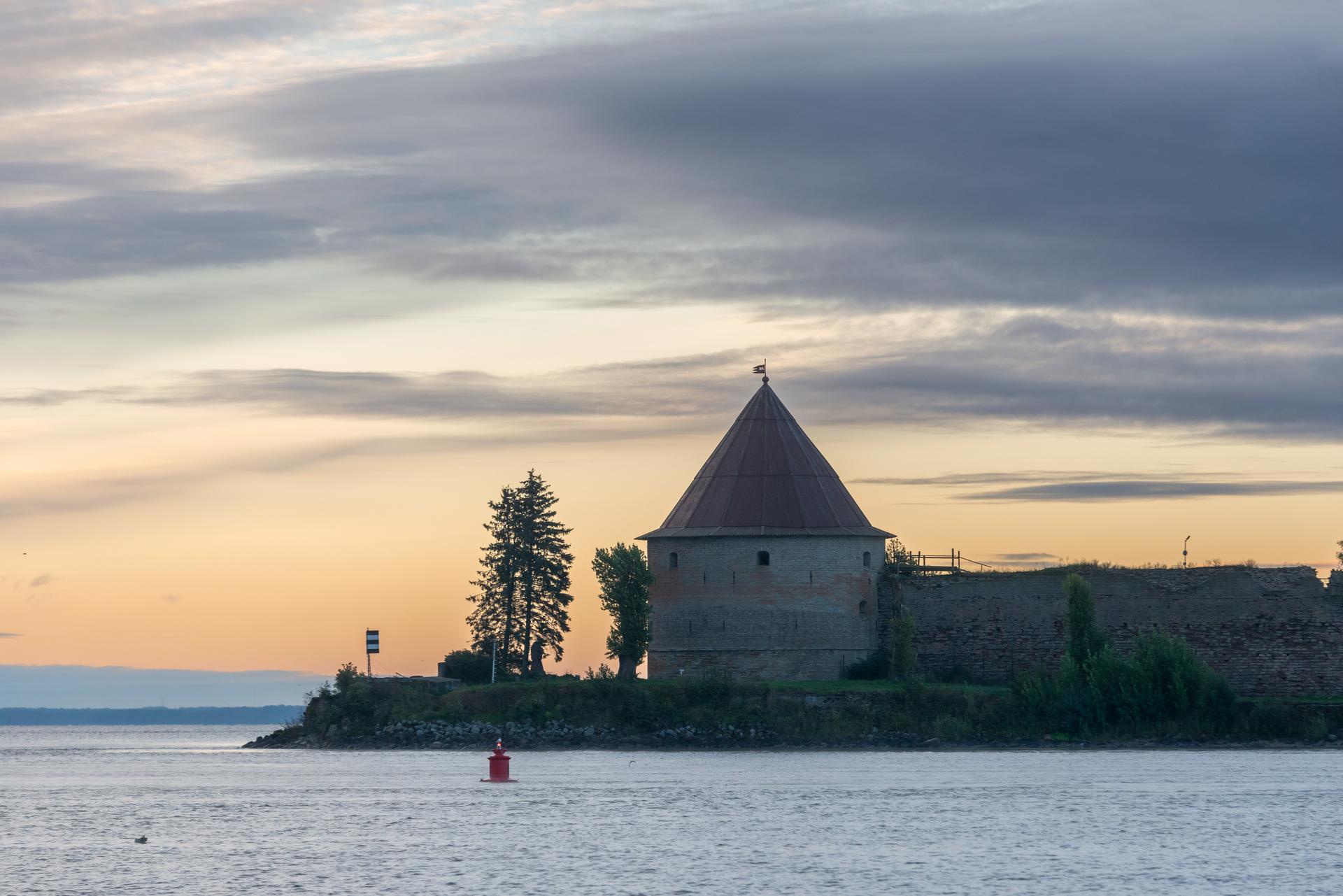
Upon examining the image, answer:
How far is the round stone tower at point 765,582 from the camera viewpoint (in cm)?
4919

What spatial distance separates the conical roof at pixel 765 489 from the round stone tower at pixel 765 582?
4cm

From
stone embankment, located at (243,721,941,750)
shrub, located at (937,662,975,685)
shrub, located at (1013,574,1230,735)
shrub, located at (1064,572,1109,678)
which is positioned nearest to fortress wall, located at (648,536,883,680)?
shrub, located at (937,662,975,685)

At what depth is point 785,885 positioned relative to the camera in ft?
77.0

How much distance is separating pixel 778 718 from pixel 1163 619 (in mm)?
9793

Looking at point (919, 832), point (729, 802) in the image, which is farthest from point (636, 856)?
point (729, 802)

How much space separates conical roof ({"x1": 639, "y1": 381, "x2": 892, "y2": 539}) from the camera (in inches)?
1970

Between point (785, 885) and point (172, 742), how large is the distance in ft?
192

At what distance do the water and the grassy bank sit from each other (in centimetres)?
69

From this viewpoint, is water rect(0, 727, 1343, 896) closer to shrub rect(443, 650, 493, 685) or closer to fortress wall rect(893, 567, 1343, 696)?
fortress wall rect(893, 567, 1343, 696)

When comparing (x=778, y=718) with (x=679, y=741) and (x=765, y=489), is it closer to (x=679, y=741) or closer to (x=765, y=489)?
(x=679, y=741)

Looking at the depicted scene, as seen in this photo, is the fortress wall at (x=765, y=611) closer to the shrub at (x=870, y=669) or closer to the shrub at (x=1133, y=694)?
the shrub at (x=870, y=669)

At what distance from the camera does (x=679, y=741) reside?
4697 centimetres

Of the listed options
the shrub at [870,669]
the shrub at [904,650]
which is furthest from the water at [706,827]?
the shrub at [870,669]

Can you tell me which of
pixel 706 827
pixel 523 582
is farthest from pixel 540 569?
pixel 706 827
